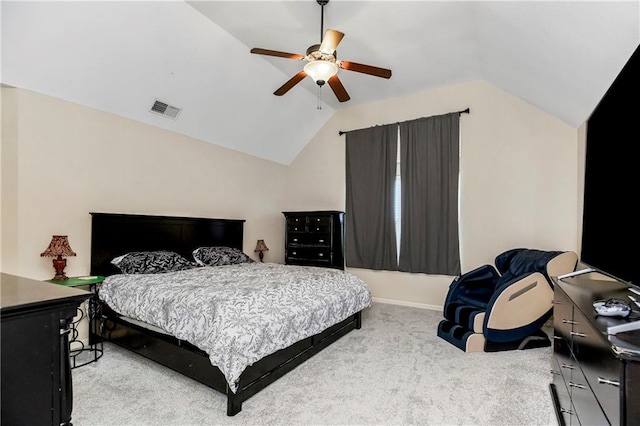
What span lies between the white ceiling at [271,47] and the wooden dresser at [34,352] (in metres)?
2.76

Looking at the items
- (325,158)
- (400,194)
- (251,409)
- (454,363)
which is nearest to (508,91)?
(400,194)

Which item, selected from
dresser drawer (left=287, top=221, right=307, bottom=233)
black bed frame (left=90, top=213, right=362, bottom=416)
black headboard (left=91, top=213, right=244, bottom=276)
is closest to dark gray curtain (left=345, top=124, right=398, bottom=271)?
dresser drawer (left=287, top=221, right=307, bottom=233)

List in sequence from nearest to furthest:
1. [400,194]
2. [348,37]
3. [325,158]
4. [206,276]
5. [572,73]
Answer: [572,73], [206,276], [348,37], [400,194], [325,158]

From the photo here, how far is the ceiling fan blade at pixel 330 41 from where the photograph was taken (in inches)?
95.8

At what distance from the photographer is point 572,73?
2.71 m

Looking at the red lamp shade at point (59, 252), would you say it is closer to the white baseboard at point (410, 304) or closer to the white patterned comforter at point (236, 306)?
the white patterned comforter at point (236, 306)

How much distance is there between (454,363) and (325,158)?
3966 mm

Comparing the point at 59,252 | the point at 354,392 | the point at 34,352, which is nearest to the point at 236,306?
the point at 354,392

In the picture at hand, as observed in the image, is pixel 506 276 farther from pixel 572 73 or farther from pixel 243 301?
pixel 243 301

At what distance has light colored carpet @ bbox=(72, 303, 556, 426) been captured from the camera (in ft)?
6.58

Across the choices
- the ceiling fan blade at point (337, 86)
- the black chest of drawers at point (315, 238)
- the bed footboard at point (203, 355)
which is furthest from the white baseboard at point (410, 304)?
the ceiling fan blade at point (337, 86)

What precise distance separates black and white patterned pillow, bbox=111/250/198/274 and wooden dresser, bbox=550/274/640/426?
355cm

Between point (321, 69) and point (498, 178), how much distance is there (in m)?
3.00

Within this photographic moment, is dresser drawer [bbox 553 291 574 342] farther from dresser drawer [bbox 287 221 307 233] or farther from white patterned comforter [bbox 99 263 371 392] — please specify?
dresser drawer [bbox 287 221 307 233]
